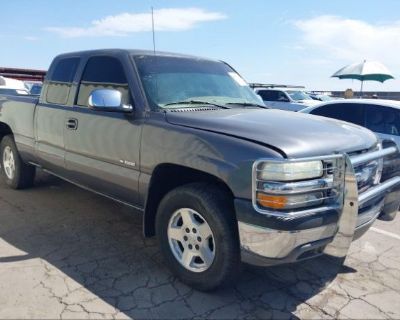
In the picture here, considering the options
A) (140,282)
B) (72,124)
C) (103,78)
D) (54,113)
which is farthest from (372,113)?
(140,282)

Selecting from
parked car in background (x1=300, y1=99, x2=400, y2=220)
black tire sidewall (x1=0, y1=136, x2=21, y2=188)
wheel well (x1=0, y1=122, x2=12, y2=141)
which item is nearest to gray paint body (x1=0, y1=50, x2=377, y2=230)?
black tire sidewall (x1=0, y1=136, x2=21, y2=188)

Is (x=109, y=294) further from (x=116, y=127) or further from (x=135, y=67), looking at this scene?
(x=135, y=67)

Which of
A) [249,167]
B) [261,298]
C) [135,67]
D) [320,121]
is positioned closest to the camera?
[249,167]

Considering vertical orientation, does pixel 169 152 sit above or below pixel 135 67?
below

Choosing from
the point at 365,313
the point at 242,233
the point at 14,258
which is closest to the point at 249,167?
the point at 242,233

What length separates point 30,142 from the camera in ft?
17.6

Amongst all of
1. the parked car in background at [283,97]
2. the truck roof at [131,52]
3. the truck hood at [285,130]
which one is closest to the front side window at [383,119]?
the truck hood at [285,130]

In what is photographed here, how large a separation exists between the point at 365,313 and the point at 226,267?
106 cm

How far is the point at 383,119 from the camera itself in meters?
6.56

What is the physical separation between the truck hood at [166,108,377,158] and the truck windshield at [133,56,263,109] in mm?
293

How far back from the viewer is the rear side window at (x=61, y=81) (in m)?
4.73

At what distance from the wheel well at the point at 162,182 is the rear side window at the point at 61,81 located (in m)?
1.79

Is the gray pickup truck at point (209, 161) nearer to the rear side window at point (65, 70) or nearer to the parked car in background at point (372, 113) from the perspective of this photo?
the rear side window at point (65, 70)

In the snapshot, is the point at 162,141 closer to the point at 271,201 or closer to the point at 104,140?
the point at 104,140
